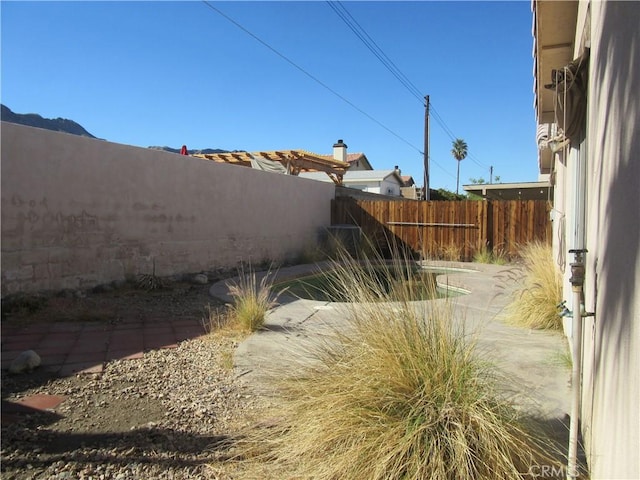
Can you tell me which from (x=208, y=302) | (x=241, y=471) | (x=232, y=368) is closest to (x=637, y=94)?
(x=241, y=471)

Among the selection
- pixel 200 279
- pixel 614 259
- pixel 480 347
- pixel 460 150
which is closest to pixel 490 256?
pixel 200 279

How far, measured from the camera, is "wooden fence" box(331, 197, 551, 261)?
12789mm

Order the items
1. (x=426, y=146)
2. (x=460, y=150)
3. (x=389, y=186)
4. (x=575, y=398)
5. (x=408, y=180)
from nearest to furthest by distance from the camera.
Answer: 1. (x=575, y=398)
2. (x=426, y=146)
3. (x=389, y=186)
4. (x=408, y=180)
5. (x=460, y=150)

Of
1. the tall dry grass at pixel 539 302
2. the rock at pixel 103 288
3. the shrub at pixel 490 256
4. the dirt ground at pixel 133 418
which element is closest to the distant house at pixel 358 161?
the shrub at pixel 490 256

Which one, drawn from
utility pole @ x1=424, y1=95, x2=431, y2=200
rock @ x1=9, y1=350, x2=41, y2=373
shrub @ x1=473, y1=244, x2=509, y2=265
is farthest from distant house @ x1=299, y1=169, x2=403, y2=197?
rock @ x1=9, y1=350, x2=41, y2=373

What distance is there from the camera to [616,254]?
5.54 feet

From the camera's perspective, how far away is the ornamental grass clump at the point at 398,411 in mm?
2035

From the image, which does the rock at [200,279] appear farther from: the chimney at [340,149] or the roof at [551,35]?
the chimney at [340,149]

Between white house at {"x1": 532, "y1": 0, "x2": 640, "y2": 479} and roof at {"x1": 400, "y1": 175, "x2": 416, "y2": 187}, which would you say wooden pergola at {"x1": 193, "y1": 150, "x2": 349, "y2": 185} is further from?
roof at {"x1": 400, "y1": 175, "x2": 416, "y2": 187}

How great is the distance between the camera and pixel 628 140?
1465mm

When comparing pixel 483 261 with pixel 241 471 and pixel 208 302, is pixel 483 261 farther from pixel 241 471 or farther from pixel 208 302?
pixel 241 471

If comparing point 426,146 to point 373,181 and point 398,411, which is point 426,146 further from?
point 398,411

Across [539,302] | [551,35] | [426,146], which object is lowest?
[539,302]

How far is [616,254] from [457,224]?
12387 mm
